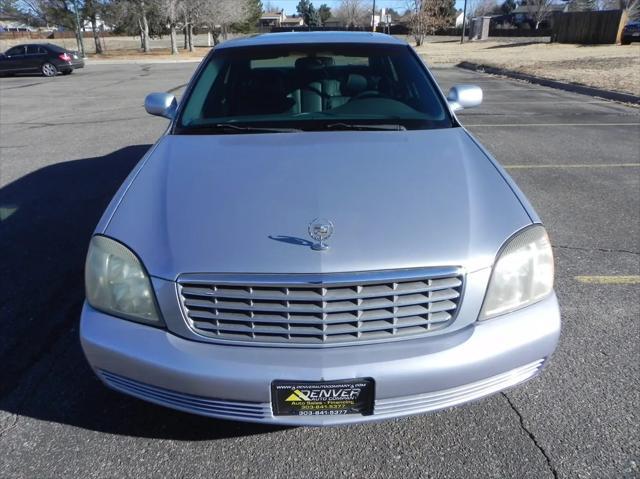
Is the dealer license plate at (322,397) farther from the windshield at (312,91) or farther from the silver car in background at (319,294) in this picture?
the windshield at (312,91)

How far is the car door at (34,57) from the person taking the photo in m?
23.9

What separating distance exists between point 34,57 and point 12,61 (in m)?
0.95

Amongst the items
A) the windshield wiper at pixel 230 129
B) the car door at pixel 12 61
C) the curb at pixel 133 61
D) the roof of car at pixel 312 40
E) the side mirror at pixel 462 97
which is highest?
the roof of car at pixel 312 40

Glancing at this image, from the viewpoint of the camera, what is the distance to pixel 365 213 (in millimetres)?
2258

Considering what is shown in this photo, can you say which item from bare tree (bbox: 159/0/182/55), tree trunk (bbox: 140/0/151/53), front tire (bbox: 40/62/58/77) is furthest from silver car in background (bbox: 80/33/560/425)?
tree trunk (bbox: 140/0/151/53)

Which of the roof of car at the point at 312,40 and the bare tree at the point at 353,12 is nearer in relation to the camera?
the roof of car at the point at 312,40

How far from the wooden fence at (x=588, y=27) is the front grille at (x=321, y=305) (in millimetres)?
37208

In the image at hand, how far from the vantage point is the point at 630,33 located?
31.5 m

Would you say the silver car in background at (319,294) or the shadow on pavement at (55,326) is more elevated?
the silver car in background at (319,294)

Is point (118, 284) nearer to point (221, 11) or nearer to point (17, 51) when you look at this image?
point (17, 51)

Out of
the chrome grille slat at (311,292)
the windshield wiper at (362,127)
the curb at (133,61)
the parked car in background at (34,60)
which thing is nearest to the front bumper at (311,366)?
the chrome grille slat at (311,292)

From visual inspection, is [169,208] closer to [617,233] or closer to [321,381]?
[321,381]

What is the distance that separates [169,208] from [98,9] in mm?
44275

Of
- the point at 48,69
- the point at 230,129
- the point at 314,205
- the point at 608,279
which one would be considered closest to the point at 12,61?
the point at 48,69
